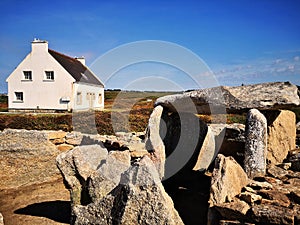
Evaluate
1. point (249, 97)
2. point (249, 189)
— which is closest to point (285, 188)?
point (249, 189)

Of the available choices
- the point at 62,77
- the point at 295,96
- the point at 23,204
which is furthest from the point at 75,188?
the point at 62,77

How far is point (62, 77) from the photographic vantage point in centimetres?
2175

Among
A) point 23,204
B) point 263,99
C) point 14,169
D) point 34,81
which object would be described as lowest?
point 23,204

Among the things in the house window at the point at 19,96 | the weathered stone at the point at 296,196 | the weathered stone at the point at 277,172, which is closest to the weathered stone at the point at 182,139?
the weathered stone at the point at 277,172

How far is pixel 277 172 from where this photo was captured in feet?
16.3

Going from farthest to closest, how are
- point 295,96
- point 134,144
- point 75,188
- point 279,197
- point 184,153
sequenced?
point 134,144, point 184,153, point 295,96, point 75,188, point 279,197

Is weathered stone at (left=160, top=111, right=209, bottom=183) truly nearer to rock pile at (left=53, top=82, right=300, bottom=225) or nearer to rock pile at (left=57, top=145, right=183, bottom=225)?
rock pile at (left=53, top=82, right=300, bottom=225)

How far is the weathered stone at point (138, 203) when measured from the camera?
3289mm

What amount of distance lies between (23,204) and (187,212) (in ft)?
10.6

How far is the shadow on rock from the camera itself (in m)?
4.84

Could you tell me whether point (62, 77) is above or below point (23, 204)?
above

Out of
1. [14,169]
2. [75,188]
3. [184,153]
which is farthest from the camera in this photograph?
[184,153]

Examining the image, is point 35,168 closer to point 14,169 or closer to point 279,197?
point 14,169

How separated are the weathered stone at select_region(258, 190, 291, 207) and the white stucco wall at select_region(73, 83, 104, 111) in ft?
63.1
